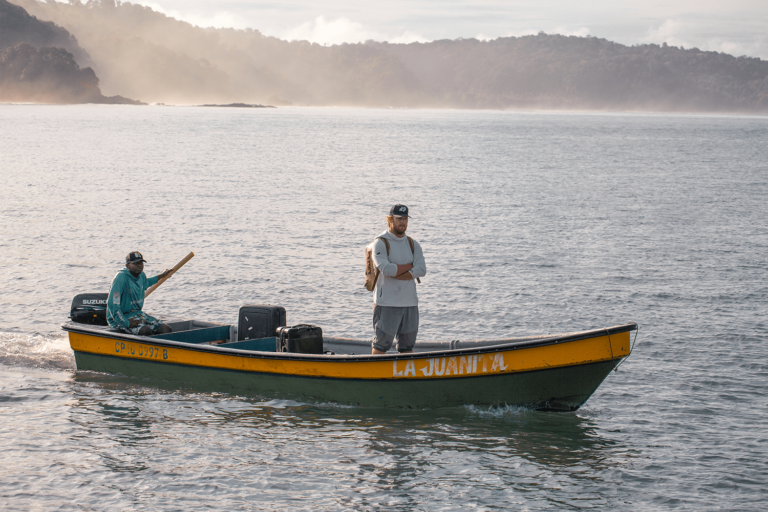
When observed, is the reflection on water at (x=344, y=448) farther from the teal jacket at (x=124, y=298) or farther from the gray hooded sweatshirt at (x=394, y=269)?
the gray hooded sweatshirt at (x=394, y=269)

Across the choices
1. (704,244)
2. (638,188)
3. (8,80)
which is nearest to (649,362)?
(704,244)

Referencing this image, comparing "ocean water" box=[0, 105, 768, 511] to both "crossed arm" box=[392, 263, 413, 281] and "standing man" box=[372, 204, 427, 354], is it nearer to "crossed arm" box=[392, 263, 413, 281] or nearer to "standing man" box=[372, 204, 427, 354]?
"standing man" box=[372, 204, 427, 354]

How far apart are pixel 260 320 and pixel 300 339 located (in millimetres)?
1279

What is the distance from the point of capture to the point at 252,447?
30.5 ft

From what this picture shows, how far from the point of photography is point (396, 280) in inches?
366

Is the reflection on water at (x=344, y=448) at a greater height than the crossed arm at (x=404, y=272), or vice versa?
the crossed arm at (x=404, y=272)

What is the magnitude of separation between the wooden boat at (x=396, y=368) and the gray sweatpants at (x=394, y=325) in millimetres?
225

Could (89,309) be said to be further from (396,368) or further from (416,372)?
(416,372)

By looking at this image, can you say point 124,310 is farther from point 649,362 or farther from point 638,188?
point 638,188

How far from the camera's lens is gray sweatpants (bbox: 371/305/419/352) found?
9484mm

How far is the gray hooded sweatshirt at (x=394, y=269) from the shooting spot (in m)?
9.09

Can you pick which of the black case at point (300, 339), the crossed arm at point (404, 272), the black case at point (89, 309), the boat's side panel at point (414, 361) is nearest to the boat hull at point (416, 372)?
the boat's side panel at point (414, 361)

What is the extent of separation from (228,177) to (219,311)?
3255 cm

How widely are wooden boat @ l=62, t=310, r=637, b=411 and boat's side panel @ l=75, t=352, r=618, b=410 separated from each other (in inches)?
0.5
